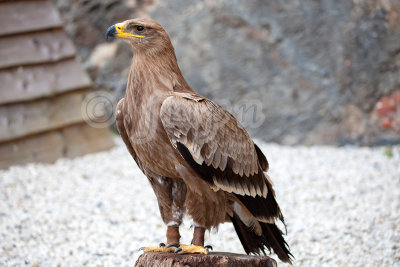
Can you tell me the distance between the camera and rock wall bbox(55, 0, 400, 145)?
20.7 ft

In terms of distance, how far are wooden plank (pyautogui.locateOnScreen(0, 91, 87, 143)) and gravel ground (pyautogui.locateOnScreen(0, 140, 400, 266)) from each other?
45 centimetres

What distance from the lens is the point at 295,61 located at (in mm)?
6555

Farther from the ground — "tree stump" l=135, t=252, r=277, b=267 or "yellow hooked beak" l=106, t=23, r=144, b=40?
"yellow hooked beak" l=106, t=23, r=144, b=40

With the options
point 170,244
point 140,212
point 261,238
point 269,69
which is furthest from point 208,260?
point 269,69

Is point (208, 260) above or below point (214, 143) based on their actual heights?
below

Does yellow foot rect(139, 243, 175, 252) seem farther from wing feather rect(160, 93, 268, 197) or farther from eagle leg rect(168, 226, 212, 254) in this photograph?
wing feather rect(160, 93, 268, 197)

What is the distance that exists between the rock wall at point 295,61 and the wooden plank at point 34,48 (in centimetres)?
176

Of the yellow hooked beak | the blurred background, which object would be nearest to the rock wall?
the blurred background

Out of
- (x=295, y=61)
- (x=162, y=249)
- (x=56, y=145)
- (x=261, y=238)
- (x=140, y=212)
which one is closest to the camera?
(x=162, y=249)

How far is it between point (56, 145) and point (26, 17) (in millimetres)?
1560

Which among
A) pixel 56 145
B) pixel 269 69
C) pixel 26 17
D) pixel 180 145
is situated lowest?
pixel 180 145

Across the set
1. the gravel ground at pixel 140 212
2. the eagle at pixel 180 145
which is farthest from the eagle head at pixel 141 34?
the gravel ground at pixel 140 212

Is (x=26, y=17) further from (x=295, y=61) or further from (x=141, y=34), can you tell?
(x=295, y=61)

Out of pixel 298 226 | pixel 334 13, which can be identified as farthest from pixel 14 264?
pixel 334 13
